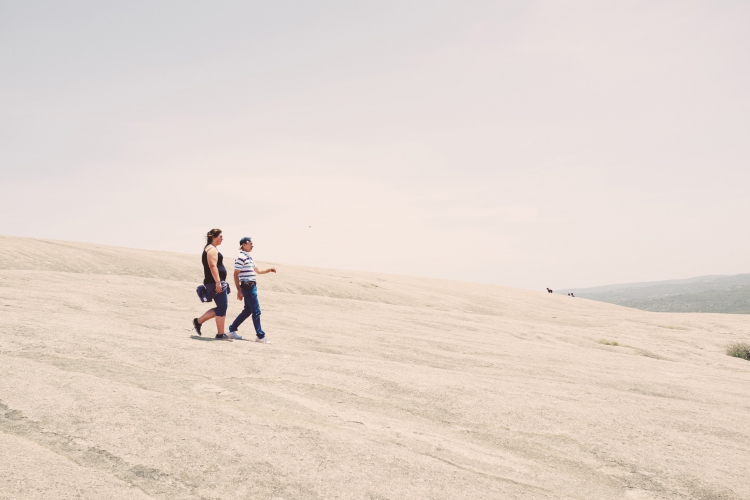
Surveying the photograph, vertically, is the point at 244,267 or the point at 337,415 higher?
the point at 244,267

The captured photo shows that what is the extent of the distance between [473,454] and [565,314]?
2444cm

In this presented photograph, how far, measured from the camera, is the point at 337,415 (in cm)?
646

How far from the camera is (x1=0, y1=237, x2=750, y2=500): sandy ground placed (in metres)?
4.82

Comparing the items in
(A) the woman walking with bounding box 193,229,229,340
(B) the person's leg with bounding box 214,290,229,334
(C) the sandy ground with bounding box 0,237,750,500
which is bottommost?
(C) the sandy ground with bounding box 0,237,750,500

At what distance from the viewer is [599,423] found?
7004 mm

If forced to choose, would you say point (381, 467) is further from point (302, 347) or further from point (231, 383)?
point (302, 347)

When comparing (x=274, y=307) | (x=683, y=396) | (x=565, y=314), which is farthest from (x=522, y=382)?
(x=565, y=314)

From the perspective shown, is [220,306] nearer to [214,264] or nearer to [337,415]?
[214,264]

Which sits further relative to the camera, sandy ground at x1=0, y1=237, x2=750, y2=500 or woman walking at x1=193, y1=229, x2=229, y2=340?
woman walking at x1=193, y1=229, x2=229, y2=340

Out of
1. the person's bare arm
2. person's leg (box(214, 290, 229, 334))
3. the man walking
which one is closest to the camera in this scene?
the person's bare arm

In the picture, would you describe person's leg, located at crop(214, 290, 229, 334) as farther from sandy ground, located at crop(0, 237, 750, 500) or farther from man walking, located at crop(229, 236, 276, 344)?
sandy ground, located at crop(0, 237, 750, 500)

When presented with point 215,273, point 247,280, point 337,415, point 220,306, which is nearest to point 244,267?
point 247,280

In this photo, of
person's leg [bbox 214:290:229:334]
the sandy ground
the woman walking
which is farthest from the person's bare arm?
the sandy ground

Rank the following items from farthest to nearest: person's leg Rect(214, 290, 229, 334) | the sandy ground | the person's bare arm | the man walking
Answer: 1. the man walking
2. person's leg Rect(214, 290, 229, 334)
3. the person's bare arm
4. the sandy ground
